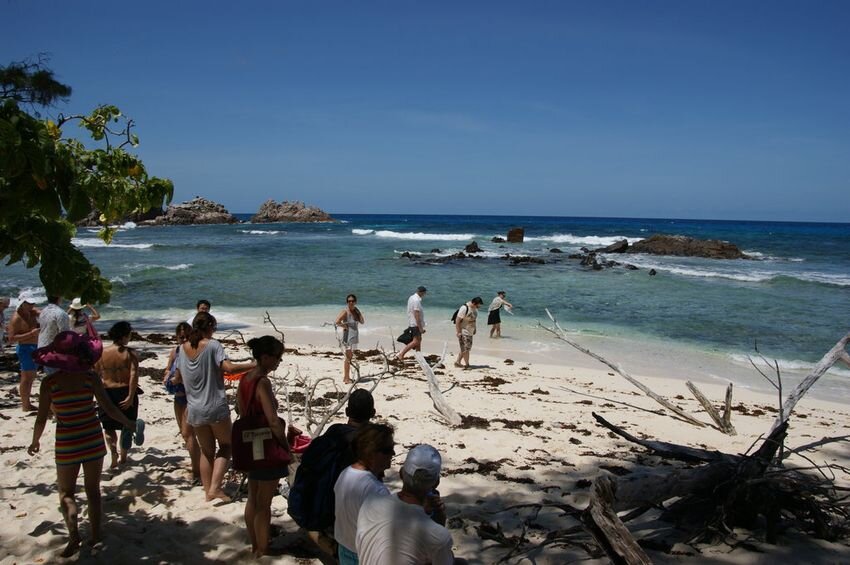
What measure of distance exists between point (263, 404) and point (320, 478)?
0.73m

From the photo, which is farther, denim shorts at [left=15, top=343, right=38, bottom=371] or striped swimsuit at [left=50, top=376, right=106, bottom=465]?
denim shorts at [left=15, top=343, right=38, bottom=371]

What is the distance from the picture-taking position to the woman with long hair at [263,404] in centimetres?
365

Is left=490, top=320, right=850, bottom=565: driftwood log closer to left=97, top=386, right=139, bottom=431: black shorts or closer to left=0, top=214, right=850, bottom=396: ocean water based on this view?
left=97, top=386, right=139, bottom=431: black shorts

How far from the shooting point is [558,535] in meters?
3.79

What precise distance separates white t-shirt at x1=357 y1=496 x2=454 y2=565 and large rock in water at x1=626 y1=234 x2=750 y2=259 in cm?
4289

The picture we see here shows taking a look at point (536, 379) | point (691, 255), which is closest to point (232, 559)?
point (536, 379)

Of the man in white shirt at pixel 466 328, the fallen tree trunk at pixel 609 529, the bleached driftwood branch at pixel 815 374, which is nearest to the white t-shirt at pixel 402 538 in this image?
the fallen tree trunk at pixel 609 529

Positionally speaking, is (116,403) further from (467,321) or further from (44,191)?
(467,321)

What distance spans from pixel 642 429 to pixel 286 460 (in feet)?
17.2

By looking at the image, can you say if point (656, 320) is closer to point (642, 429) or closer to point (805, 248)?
→ point (642, 429)

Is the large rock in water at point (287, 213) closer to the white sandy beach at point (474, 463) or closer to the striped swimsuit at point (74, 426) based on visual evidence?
the white sandy beach at point (474, 463)

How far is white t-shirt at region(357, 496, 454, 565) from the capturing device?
2.43 m

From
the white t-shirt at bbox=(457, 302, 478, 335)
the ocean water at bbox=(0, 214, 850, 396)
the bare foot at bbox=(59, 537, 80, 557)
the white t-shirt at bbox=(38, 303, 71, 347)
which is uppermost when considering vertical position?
the white t-shirt at bbox=(38, 303, 71, 347)

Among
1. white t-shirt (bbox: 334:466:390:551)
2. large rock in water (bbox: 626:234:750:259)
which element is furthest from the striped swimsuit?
large rock in water (bbox: 626:234:750:259)
